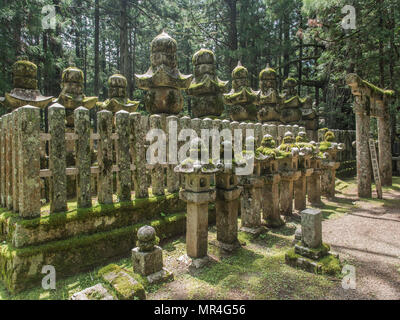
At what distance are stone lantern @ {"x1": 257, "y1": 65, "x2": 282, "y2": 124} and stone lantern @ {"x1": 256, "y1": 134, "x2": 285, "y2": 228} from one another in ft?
14.1

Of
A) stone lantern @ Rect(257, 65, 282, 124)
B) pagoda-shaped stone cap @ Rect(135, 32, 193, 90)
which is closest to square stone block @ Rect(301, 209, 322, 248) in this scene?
pagoda-shaped stone cap @ Rect(135, 32, 193, 90)

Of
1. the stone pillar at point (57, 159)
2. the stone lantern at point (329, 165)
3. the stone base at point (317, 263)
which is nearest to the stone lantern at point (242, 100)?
the stone lantern at point (329, 165)

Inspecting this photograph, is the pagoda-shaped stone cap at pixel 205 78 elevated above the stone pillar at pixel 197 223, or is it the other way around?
the pagoda-shaped stone cap at pixel 205 78

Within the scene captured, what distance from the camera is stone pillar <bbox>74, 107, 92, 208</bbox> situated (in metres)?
3.86

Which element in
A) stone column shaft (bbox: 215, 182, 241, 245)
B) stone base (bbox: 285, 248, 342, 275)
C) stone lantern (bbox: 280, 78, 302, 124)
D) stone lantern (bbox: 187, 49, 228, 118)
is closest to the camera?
stone base (bbox: 285, 248, 342, 275)

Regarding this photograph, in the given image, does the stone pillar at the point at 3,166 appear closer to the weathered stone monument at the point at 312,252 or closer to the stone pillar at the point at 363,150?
the weathered stone monument at the point at 312,252

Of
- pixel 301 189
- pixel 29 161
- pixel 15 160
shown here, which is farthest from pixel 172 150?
pixel 301 189

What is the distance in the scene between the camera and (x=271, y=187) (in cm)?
535

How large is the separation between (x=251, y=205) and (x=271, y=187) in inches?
27.7

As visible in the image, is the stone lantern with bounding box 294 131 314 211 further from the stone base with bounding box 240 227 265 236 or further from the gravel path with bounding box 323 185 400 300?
the stone base with bounding box 240 227 265 236

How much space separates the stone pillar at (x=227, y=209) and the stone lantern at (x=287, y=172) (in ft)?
5.83

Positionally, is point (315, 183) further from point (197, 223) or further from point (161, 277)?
point (161, 277)

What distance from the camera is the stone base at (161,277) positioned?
326 cm

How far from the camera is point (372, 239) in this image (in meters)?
4.88
